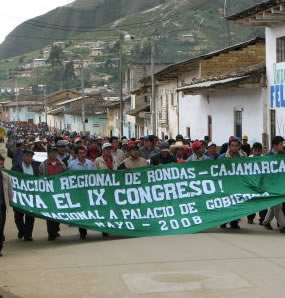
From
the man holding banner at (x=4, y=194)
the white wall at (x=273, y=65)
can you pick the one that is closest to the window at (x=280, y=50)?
the white wall at (x=273, y=65)

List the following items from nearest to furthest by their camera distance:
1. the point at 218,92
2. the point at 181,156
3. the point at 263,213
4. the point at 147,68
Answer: the point at 263,213
the point at 181,156
the point at 218,92
the point at 147,68

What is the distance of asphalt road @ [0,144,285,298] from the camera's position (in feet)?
28.0

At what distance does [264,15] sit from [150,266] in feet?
47.6

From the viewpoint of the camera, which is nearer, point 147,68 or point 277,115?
point 277,115

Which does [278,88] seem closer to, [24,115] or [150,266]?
[150,266]

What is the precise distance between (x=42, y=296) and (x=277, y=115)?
16448 millimetres

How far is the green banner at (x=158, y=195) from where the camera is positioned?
40.8 feet

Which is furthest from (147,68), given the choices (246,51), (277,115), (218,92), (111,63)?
(111,63)

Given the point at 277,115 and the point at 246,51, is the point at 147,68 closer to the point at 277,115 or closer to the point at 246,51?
the point at 246,51

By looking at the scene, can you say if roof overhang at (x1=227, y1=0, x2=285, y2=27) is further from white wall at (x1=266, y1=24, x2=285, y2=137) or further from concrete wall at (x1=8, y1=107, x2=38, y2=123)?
concrete wall at (x1=8, y1=107, x2=38, y2=123)

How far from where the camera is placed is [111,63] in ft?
594

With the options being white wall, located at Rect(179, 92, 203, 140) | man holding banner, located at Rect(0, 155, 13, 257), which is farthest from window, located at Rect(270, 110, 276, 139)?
man holding banner, located at Rect(0, 155, 13, 257)

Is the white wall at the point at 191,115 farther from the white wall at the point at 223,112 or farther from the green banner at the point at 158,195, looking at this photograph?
the green banner at the point at 158,195

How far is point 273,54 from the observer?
2406 cm
